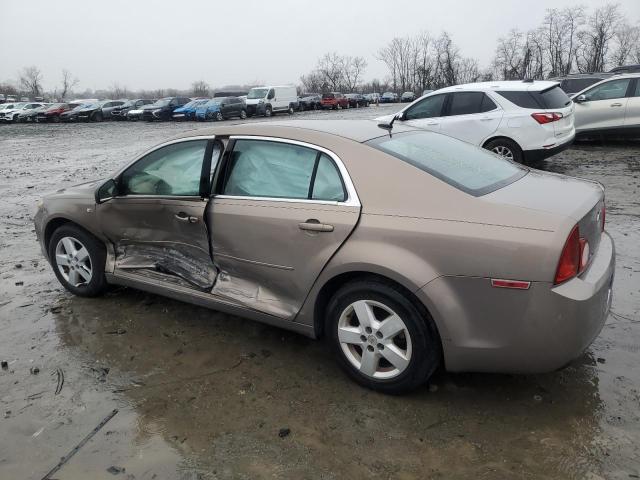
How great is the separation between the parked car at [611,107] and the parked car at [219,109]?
24.4 meters

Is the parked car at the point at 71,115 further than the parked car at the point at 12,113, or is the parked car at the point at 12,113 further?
the parked car at the point at 12,113

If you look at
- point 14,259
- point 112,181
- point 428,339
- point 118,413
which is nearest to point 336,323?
point 428,339

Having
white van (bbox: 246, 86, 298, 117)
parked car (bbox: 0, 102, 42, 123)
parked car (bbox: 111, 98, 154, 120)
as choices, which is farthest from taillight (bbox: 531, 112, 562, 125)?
parked car (bbox: 0, 102, 42, 123)

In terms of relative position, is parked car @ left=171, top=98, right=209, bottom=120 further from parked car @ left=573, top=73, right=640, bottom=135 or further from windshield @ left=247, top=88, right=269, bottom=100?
parked car @ left=573, top=73, right=640, bottom=135

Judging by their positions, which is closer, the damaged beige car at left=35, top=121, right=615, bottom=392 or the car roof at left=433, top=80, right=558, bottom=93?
the damaged beige car at left=35, top=121, right=615, bottom=392

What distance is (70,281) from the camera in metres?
4.63

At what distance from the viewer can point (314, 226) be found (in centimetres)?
310

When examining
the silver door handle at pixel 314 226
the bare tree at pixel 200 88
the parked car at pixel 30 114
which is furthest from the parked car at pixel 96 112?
the bare tree at pixel 200 88

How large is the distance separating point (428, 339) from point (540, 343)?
1.84ft

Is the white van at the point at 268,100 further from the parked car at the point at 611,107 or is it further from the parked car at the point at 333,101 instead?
the parked car at the point at 611,107

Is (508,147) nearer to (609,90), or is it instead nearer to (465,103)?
(465,103)

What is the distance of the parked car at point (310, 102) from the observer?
43.2 meters

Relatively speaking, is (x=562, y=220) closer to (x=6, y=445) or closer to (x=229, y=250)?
(x=229, y=250)

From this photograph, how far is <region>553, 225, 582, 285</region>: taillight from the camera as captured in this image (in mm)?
2525
